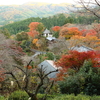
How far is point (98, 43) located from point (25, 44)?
16.5m

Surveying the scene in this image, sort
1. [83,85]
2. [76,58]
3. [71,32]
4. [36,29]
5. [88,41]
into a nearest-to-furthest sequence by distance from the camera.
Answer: [83,85]
[76,58]
[88,41]
[71,32]
[36,29]

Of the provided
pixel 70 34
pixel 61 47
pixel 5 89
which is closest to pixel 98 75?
pixel 5 89

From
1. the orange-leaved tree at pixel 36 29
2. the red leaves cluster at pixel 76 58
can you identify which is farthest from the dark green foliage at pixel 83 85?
the orange-leaved tree at pixel 36 29

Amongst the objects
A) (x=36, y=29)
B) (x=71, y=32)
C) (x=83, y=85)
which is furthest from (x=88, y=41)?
(x=36, y=29)

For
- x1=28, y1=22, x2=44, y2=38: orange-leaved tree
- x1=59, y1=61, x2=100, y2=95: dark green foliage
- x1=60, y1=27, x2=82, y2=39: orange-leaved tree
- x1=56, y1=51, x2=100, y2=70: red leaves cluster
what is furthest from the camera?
x1=28, y1=22, x2=44, y2=38: orange-leaved tree

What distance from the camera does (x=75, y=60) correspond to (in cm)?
862

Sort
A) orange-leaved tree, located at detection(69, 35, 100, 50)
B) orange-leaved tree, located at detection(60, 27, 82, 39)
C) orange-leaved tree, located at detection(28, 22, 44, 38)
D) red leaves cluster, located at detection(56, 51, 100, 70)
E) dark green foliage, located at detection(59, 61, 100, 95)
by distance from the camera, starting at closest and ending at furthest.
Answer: dark green foliage, located at detection(59, 61, 100, 95) < red leaves cluster, located at detection(56, 51, 100, 70) < orange-leaved tree, located at detection(69, 35, 100, 50) < orange-leaved tree, located at detection(60, 27, 82, 39) < orange-leaved tree, located at detection(28, 22, 44, 38)

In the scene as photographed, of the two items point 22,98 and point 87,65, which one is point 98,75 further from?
point 22,98

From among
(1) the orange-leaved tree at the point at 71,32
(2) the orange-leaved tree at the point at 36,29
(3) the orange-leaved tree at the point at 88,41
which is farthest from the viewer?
(2) the orange-leaved tree at the point at 36,29

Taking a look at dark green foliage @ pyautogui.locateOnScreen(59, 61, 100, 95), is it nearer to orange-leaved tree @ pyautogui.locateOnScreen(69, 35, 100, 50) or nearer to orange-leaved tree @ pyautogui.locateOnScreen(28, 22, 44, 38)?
orange-leaved tree @ pyautogui.locateOnScreen(69, 35, 100, 50)

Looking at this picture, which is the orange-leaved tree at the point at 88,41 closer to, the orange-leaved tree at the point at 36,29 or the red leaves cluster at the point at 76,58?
the red leaves cluster at the point at 76,58

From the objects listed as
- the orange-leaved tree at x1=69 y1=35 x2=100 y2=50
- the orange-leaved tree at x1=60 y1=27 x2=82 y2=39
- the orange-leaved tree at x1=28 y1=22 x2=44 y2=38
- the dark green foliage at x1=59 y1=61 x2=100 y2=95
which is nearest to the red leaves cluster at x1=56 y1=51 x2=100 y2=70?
the dark green foliage at x1=59 y1=61 x2=100 y2=95

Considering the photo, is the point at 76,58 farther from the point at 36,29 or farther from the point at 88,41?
the point at 36,29

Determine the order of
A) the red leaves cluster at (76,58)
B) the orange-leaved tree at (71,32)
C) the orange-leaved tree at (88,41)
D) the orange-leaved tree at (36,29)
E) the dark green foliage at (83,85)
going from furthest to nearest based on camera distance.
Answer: the orange-leaved tree at (36,29)
the orange-leaved tree at (71,32)
the orange-leaved tree at (88,41)
the red leaves cluster at (76,58)
the dark green foliage at (83,85)
